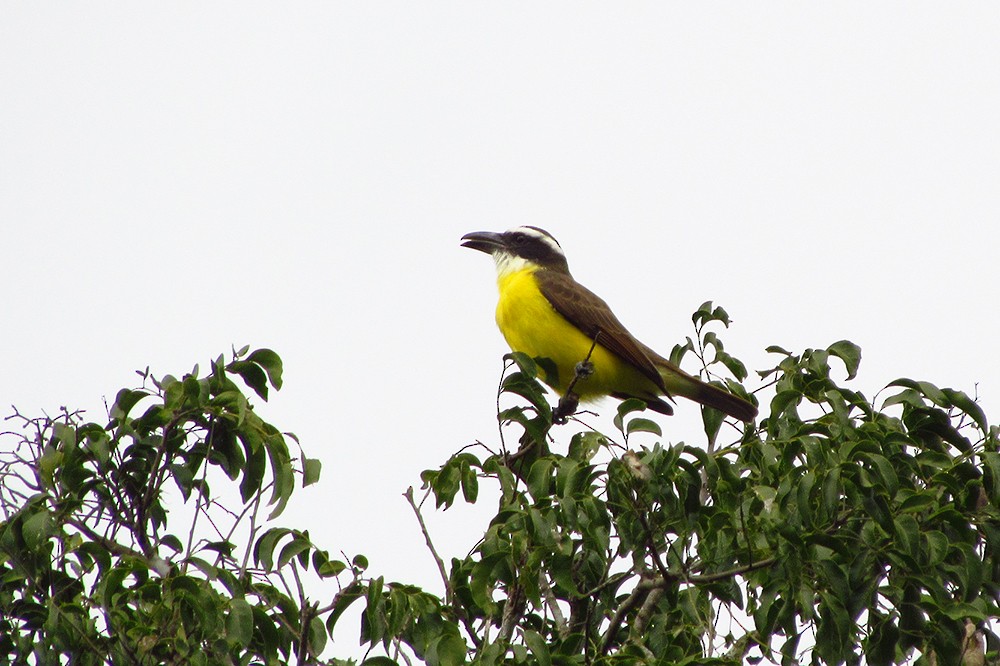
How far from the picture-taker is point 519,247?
24.8 feet

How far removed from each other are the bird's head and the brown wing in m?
0.70

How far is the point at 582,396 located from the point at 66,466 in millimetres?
3590

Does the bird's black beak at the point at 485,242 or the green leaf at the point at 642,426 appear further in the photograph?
the bird's black beak at the point at 485,242

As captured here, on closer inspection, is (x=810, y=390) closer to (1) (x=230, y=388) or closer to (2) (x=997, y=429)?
(2) (x=997, y=429)

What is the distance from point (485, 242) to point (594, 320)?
4.84 ft

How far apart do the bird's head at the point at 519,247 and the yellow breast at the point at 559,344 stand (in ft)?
2.62

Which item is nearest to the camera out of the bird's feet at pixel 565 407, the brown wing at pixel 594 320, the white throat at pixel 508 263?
the bird's feet at pixel 565 407

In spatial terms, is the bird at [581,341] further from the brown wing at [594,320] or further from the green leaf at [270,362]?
the green leaf at [270,362]

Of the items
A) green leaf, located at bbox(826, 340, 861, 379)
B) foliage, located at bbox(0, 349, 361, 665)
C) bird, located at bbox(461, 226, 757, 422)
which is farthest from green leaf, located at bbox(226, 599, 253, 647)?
bird, located at bbox(461, 226, 757, 422)

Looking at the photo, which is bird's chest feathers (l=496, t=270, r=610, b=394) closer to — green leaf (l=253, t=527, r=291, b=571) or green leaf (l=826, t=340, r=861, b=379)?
green leaf (l=826, t=340, r=861, b=379)

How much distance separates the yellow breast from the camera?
6.35m

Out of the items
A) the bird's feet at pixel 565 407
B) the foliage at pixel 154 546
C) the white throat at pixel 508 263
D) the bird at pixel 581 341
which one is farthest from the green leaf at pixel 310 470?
the white throat at pixel 508 263

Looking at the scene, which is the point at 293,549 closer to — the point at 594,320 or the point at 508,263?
the point at 594,320

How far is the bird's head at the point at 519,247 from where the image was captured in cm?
746
